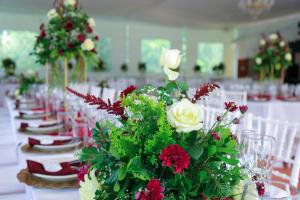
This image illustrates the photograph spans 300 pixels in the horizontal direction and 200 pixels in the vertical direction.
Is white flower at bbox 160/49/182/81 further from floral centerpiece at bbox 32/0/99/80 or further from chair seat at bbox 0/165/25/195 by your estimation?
floral centerpiece at bbox 32/0/99/80

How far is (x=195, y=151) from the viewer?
701mm

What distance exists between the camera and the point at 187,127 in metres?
0.69

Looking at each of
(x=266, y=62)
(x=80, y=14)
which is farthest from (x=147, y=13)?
(x=80, y=14)

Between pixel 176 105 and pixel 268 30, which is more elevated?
pixel 268 30

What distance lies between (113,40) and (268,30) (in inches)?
216

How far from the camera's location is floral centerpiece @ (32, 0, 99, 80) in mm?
2732

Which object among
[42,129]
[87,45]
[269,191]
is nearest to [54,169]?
[269,191]

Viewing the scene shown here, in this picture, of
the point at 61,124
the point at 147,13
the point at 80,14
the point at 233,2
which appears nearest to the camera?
the point at 61,124

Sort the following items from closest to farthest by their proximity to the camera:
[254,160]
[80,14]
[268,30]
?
1. [254,160]
2. [80,14]
3. [268,30]

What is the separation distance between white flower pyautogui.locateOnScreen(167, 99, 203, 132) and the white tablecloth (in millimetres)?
3940

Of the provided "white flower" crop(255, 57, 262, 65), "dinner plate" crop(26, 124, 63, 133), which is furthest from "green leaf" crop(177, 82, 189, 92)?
"white flower" crop(255, 57, 262, 65)

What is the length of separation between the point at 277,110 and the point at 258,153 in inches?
138

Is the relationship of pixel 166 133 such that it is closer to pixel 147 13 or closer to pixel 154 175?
pixel 154 175

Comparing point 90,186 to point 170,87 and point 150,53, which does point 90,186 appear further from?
point 150,53
